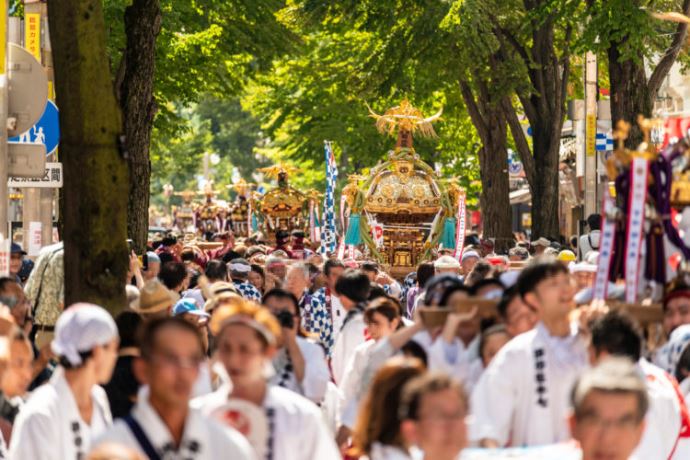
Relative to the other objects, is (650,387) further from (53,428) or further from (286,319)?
(53,428)

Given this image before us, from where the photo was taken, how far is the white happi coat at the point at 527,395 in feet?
25.0

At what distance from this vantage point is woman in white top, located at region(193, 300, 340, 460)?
6746 mm

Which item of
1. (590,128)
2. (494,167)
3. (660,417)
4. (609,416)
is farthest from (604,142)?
(609,416)

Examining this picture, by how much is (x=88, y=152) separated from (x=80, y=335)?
3.85m

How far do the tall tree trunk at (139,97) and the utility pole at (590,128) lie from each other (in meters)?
8.02

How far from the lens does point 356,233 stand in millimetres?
26938

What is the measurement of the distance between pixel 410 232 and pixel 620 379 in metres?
21.3

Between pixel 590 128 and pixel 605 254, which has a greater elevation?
pixel 590 128

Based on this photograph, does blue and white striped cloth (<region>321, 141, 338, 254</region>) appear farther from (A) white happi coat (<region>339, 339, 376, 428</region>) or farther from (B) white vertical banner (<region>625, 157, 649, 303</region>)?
(B) white vertical banner (<region>625, 157, 649, 303</region>)

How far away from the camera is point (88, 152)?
10.9 metres

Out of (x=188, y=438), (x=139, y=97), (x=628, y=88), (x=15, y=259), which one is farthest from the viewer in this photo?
(x=628, y=88)

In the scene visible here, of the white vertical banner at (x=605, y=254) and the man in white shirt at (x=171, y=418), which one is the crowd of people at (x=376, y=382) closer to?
the man in white shirt at (x=171, y=418)

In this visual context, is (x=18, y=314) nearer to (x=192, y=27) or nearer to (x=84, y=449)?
(x=84, y=449)

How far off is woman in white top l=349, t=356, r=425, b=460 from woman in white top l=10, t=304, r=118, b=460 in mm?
1250
